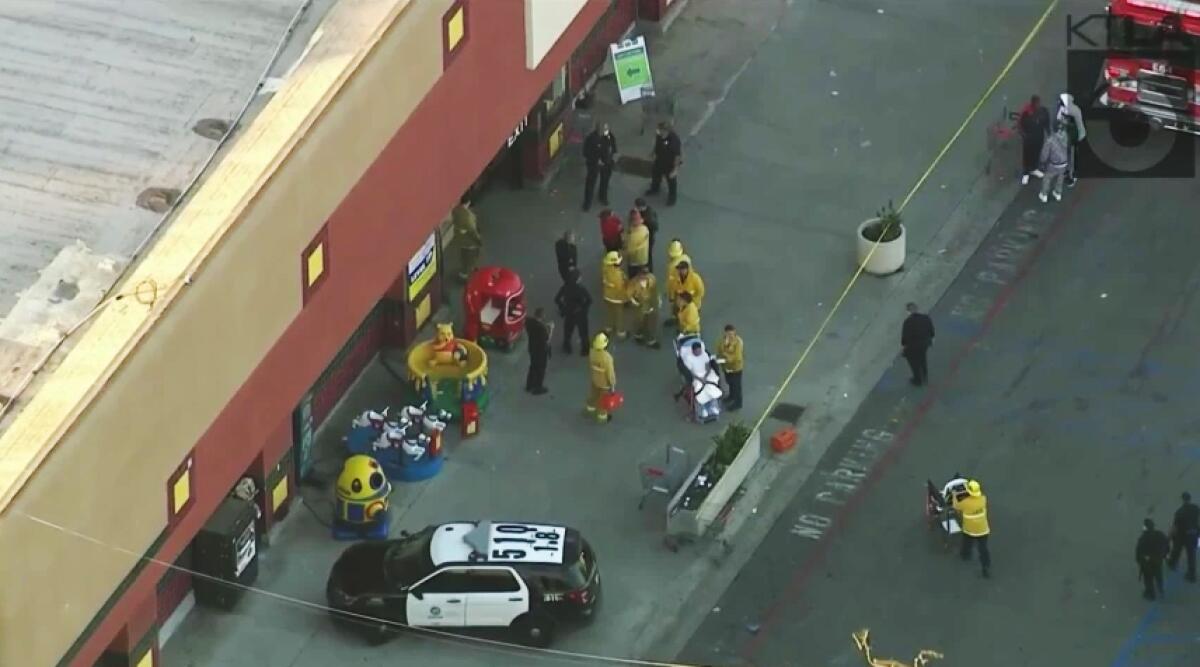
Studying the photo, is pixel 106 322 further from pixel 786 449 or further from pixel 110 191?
pixel 786 449

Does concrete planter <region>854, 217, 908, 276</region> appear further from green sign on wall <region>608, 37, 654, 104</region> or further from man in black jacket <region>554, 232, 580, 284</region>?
green sign on wall <region>608, 37, 654, 104</region>

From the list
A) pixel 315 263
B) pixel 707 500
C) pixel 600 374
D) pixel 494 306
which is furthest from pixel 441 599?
pixel 494 306

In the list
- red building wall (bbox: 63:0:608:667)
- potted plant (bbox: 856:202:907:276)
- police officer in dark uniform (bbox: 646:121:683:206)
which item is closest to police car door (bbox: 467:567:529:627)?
red building wall (bbox: 63:0:608:667)

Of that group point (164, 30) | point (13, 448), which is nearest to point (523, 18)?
point (164, 30)

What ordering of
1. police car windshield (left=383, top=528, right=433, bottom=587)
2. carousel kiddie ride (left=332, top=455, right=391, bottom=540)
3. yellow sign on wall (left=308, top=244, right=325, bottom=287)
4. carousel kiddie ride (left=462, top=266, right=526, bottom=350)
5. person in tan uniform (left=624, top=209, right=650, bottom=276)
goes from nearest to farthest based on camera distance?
yellow sign on wall (left=308, top=244, right=325, bottom=287) → police car windshield (left=383, top=528, right=433, bottom=587) → carousel kiddie ride (left=332, top=455, right=391, bottom=540) → carousel kiddie ride (left=462, top=266, right=526, bottom=350) → person in tan uniform (left=624, top=209, right=650, bottom=276)

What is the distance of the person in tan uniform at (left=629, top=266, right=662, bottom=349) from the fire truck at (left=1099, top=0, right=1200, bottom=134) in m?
8.71

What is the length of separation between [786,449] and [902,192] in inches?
266

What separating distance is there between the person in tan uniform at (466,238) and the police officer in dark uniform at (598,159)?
217 cm

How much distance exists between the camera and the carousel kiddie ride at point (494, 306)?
1768 inches

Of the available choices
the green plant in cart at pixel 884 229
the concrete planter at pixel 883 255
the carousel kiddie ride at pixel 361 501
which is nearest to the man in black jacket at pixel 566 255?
the concrete planter at pixel 883 255

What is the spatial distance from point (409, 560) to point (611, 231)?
8154mm

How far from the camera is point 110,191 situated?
1476 inches

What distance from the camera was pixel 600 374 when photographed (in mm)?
43531

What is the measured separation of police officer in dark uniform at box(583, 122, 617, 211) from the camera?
47812 millimetres
